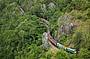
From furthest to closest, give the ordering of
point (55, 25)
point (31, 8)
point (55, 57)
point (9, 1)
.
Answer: point (9, 1) → point (31, 8) → point (55, 25) → point (55, 57)

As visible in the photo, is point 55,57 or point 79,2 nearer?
point 55,57

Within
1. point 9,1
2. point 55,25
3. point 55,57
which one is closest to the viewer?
point 55,57

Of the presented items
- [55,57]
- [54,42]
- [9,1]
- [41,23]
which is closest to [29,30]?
[41,23]

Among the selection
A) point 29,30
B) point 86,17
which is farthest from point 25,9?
point 86,17

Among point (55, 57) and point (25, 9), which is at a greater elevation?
point (25, 9)

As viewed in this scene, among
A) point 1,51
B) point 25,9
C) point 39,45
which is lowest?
point 1,51

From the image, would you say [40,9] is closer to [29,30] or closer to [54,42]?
[29,30]
